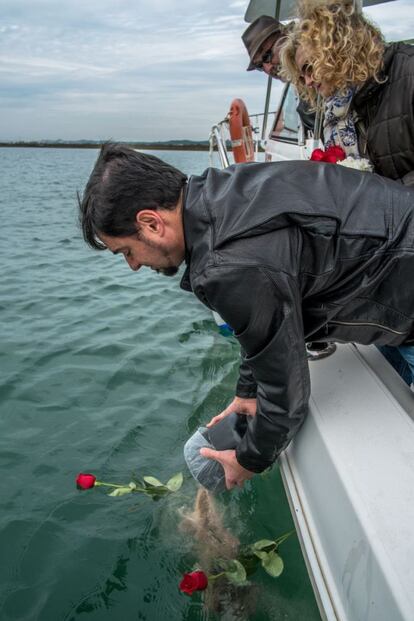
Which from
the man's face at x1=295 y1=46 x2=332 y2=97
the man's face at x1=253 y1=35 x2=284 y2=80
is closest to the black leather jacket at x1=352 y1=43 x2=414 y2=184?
the man's face at x1=295 y1=46 x2=332 y2=97

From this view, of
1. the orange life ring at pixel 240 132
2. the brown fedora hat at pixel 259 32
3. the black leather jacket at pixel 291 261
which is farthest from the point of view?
the orange life ring at pixel 240 132

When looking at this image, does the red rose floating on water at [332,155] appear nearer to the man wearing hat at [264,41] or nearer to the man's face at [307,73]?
the man's face at [307,73]

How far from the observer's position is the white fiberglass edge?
1.24 m

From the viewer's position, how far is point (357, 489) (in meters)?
1.41

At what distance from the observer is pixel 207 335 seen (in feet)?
18.5

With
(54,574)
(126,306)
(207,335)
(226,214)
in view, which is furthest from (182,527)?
(126,306)

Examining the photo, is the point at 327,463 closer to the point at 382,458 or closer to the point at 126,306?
the point at 382,458

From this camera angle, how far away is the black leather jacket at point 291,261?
142 centimetres

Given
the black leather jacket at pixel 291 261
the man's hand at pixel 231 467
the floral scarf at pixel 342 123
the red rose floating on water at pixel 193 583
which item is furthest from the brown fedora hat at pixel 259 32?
the red rose floating on water at pixel 193 583

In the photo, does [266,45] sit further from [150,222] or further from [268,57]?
[150,222]

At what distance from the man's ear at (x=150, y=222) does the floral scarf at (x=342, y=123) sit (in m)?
1.12

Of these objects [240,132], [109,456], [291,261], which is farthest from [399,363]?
[240,132]

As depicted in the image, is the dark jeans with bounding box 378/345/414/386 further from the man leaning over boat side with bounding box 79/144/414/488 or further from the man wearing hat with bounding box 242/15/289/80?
the man wearing hat with bounding box 242/15/289/80

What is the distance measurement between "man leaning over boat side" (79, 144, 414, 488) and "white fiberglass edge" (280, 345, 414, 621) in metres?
0.17
